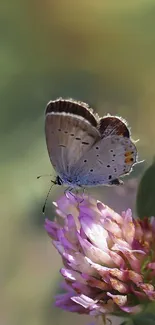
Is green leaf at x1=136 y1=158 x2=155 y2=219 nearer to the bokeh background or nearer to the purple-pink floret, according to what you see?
the purple-pink floret

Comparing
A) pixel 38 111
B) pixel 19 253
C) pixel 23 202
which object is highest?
pixel 38 111

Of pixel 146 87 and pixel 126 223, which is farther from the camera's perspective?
pixel 146 87

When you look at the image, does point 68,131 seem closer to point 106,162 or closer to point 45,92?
point 106,162

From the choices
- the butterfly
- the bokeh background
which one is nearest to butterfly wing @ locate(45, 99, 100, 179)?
the butterfly

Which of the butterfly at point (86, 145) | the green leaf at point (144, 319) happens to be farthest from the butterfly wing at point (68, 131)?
the green leaf at point (144, 319)

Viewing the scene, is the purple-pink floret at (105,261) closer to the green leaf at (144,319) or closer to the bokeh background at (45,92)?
the green leaf at (144,319)

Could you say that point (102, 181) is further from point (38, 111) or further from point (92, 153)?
point (38, 111)

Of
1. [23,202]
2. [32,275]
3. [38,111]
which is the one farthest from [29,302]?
[38,111]
